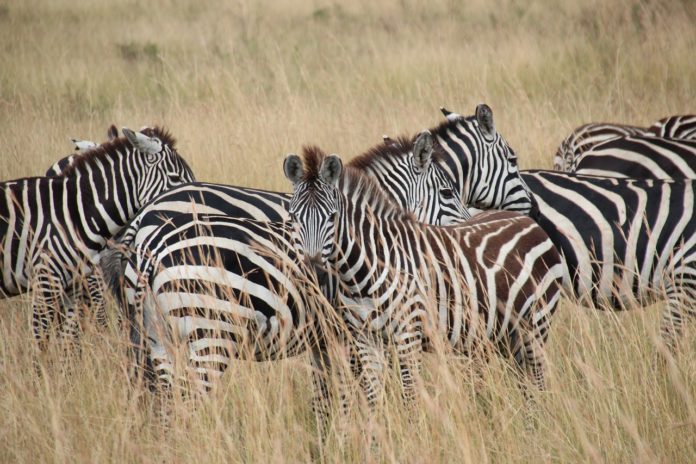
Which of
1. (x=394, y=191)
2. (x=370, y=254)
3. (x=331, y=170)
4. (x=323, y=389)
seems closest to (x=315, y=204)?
(x=331, y=170)

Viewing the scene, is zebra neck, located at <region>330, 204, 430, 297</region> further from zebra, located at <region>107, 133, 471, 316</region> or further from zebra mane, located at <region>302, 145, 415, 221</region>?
zebra, located at <region>107, 133, 471, 316</region>

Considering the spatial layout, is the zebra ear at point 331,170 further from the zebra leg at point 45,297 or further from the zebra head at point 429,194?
the zebra leg at point 45,297

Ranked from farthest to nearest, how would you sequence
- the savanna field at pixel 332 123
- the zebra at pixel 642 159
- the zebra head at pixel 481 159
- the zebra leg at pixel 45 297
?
the zebra at pixel 642 159, the zebra head at pixel 481 159, the zebra leg at pixel 45 297, the savanna field at pixel 332 123

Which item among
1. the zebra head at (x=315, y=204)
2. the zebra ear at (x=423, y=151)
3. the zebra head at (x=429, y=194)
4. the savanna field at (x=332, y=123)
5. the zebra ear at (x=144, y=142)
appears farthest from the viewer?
the zebra ear at (x=144, y=142)

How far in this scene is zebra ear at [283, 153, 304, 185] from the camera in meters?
3.73

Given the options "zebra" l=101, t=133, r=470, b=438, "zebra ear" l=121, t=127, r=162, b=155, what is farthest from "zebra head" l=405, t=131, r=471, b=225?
"zebra ear" l=121, t=127, r=162, b=155

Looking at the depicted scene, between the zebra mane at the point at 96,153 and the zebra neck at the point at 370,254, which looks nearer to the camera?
the zebra neck at the point at 370,254

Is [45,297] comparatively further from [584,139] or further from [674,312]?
[584,139]

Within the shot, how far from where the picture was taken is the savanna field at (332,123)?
11.1ft

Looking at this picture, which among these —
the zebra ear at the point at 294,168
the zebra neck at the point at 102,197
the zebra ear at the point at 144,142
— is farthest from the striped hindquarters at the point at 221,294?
the zebra ear at the point at 144,142

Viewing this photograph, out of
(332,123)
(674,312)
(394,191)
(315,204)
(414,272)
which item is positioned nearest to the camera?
(315,204)

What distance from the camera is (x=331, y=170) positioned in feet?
12.6

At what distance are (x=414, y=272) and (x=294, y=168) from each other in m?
0.83

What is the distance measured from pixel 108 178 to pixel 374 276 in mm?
2725
